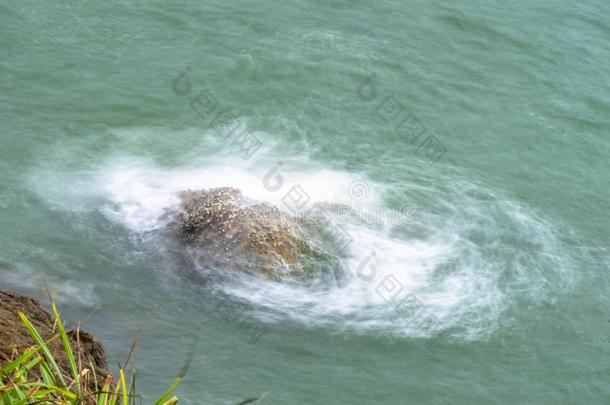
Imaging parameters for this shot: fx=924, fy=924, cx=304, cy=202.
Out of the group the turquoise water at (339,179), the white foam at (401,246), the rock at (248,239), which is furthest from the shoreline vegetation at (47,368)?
the white foam at (401,246)

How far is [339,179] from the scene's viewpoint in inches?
628

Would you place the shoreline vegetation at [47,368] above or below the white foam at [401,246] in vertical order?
above

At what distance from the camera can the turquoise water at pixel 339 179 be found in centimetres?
1184

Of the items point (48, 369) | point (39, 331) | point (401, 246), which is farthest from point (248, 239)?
point (48, 369)

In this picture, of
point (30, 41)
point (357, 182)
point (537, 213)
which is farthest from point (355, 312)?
point (30, 41)

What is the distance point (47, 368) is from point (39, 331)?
283 cm

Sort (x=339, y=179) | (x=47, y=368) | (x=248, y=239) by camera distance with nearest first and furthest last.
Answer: (x=47, y=368)
(x=248, y=239)
(x=339, y=179)

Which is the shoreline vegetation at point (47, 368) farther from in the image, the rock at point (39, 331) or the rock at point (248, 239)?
the rock at point (248, 239)

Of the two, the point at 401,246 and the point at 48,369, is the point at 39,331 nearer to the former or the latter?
the point at 48,369

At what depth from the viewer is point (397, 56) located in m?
20.2

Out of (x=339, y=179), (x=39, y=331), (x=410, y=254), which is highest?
(x=39, y=331)

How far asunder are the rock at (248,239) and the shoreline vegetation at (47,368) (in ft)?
10.5

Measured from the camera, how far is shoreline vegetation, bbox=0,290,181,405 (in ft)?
17.9

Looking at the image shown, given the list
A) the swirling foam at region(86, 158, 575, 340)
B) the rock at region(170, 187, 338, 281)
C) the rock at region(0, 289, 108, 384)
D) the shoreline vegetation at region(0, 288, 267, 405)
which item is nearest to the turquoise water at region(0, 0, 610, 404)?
Result: the swirling foam at region(86, 158, 575, 340)
